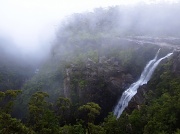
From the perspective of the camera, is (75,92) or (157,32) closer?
(75,92)

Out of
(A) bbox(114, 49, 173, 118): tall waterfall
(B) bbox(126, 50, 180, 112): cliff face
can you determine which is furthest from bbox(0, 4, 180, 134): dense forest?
(A) bbox(114, 49, 173, 118): tall waterfall

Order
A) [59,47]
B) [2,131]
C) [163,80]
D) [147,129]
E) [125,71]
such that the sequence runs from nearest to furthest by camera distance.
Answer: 1. [2,131]
2. [147,129]
3. [163,80]
4. [125,71]
5. [59,47]

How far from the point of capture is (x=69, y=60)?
2911 inches

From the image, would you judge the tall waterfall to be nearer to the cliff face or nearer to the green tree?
the cliff face

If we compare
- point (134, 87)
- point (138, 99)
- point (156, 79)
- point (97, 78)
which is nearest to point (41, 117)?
point (138, 99)

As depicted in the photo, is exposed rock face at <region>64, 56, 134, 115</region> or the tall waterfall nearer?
the tall waterfall

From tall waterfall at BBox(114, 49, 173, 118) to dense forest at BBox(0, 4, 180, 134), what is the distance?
2259 mm

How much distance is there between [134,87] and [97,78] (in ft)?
35.1

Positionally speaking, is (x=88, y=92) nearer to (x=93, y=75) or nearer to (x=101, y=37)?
(x=93, y=75)

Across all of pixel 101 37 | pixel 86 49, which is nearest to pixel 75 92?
pixel 86 49

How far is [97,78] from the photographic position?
2395 inches

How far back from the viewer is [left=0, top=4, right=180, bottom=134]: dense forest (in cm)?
3375

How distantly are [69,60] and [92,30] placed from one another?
21673 millimetres

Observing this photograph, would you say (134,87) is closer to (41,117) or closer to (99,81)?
(99,81)
